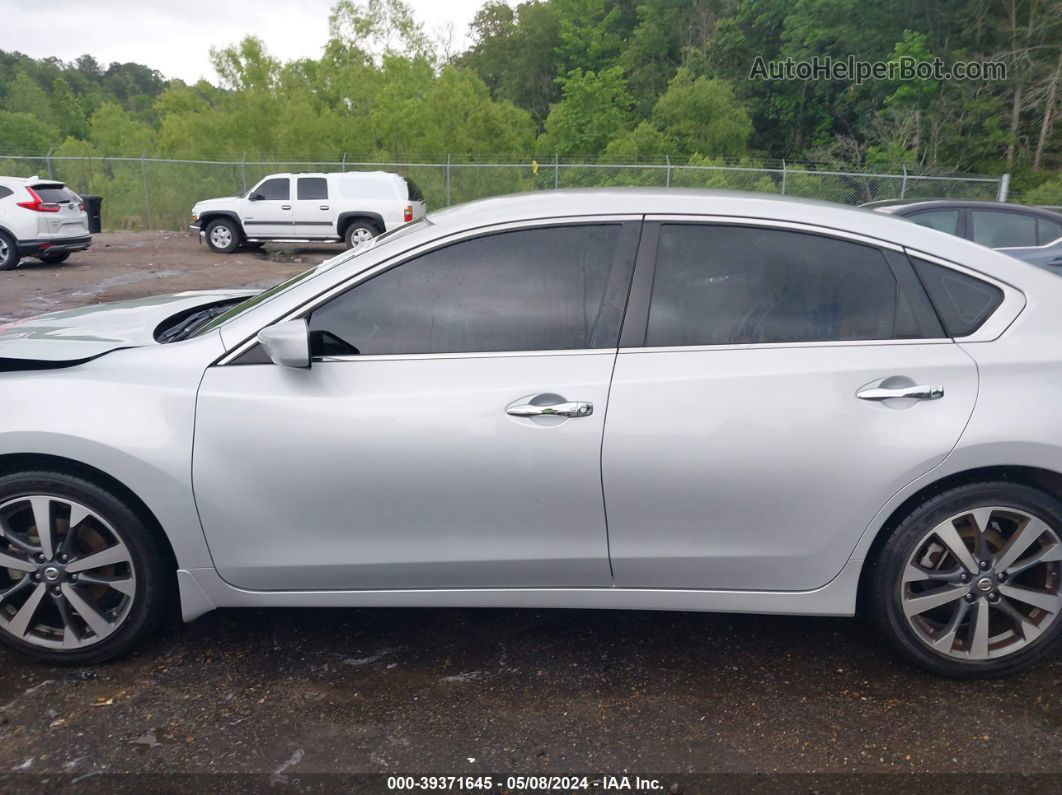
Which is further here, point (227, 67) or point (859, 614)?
point (227, 67)

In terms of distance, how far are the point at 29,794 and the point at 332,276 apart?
178cm

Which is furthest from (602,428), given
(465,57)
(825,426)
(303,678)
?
(465,57)

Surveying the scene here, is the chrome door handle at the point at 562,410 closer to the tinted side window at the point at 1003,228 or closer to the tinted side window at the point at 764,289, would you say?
the tinted side window at the point at 764,289

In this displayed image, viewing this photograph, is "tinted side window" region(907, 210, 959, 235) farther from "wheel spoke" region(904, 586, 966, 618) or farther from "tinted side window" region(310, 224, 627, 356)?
"tinted side window" region(310, 224, 627, 356)

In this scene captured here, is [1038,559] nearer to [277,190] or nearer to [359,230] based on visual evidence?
[359,230]

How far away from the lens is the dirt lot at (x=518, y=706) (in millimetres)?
2645

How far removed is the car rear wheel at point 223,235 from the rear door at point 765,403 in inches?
737

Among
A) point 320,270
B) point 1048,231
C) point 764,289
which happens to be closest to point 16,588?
point 320,270

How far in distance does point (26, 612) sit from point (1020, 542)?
11.1 feet

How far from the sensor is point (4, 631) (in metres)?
3.13

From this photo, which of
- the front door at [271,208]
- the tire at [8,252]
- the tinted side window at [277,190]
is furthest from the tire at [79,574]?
the tinted side window at [277,190]

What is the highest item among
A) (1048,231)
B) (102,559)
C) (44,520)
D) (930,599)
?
(1048,231)

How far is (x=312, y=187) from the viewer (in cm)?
1970

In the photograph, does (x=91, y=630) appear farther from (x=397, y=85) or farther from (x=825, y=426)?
(x=397, y=85)
